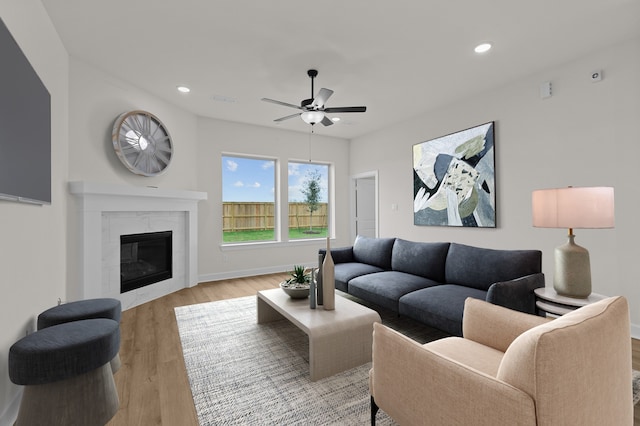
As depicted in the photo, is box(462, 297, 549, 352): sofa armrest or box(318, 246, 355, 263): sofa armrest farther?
box(318, 246, 355, 263): sofa armrest

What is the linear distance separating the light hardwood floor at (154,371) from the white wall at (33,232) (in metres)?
0.61

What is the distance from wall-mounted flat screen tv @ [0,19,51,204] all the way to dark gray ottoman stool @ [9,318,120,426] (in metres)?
0.76

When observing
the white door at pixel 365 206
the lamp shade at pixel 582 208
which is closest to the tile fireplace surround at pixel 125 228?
the white door at pixel 365 206

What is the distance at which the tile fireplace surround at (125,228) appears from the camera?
315 cm

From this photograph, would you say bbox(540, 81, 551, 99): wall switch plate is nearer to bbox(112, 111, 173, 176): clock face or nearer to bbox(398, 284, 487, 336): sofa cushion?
bbox(398, 284, 487, 336): sofa cushion

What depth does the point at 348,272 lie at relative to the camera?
11.9 ft

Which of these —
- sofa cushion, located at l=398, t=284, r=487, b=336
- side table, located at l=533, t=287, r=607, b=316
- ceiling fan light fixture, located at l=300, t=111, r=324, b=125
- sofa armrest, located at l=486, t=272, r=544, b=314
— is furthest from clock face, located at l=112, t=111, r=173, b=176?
side table, located at l=533, t=287, r=607, b=316

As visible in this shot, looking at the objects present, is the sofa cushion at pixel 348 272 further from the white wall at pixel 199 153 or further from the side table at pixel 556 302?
the white wall at pixel 199 153

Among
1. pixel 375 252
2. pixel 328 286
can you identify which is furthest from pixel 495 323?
pixel 375 252

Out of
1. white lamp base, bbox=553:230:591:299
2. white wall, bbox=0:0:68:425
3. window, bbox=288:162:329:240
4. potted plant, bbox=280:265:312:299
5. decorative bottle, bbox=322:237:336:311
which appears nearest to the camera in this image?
white wall, bbox=0:0:68:425

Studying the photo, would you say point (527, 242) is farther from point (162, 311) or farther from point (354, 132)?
point (162, 311)

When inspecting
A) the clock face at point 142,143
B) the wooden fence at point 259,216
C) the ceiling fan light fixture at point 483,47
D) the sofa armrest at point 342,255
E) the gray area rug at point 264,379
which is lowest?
the gray area rug at point 264,379

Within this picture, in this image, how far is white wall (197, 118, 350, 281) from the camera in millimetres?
5043

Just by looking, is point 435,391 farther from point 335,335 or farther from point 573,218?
point 573,218
